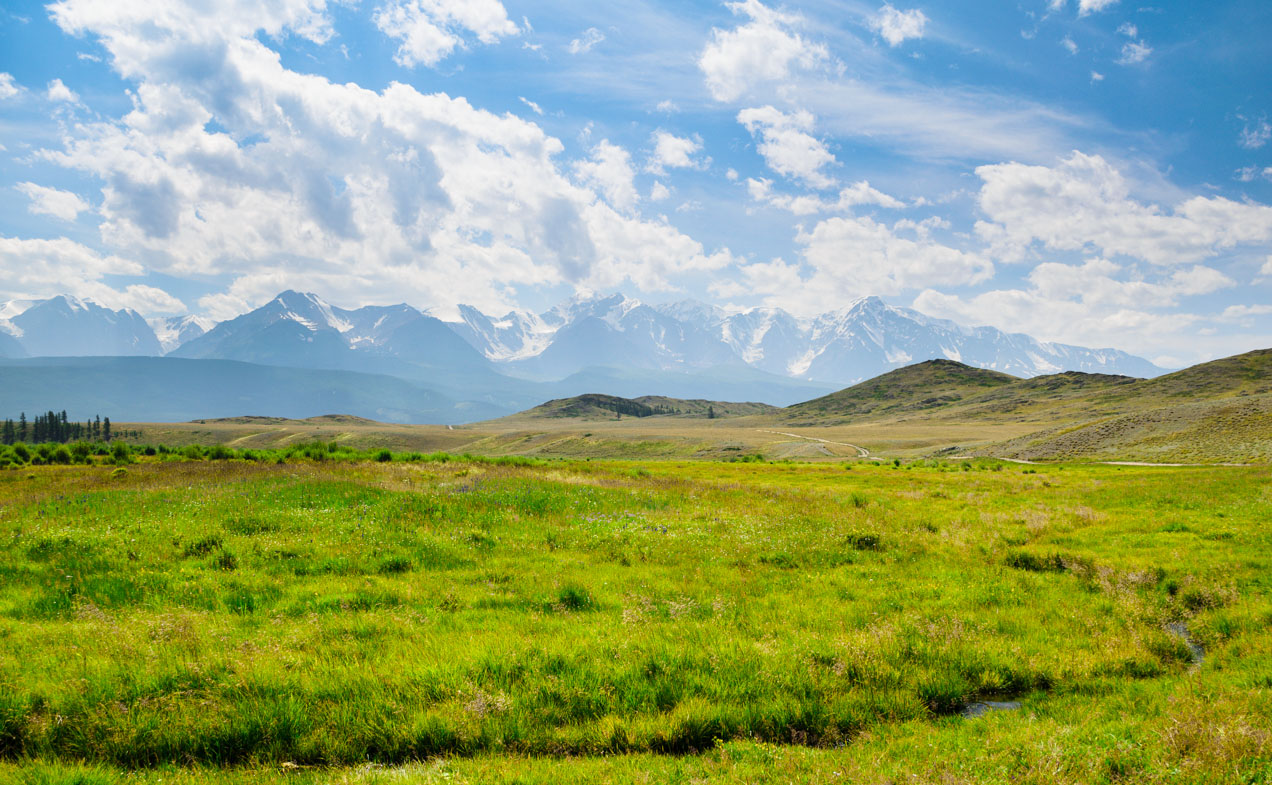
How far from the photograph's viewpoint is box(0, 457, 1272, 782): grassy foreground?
6.18 m

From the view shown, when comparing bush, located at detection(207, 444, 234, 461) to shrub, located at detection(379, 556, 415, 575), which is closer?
shrub, located at detection(379, 556, 415, 575)

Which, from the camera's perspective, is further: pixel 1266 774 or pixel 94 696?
pixel 94 696

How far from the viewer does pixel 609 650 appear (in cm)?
852

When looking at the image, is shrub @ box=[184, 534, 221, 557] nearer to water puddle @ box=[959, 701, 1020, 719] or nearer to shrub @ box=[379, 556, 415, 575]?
shrub @ box=[379, 556, 415, 575]

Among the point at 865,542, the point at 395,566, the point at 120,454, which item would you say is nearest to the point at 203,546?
the point at 395,566

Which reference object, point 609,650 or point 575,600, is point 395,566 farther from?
point 609,650

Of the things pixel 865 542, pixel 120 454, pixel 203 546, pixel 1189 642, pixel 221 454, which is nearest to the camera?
pixel 1189 642

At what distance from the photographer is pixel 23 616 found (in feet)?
31.0

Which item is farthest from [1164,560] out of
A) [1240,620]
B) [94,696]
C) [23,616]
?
[23,616]

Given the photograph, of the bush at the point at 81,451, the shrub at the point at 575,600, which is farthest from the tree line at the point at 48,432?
the shrub at the point at 575,600

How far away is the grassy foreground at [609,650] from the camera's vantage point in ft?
20.3

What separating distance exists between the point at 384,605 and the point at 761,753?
7298 mm

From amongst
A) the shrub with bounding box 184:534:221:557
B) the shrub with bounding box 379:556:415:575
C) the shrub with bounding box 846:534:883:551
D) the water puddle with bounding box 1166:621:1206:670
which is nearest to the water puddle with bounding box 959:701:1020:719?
the water puddle with bounding box 1166:621:1206:670

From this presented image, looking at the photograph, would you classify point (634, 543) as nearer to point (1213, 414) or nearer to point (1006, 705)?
point (1006, 705)
